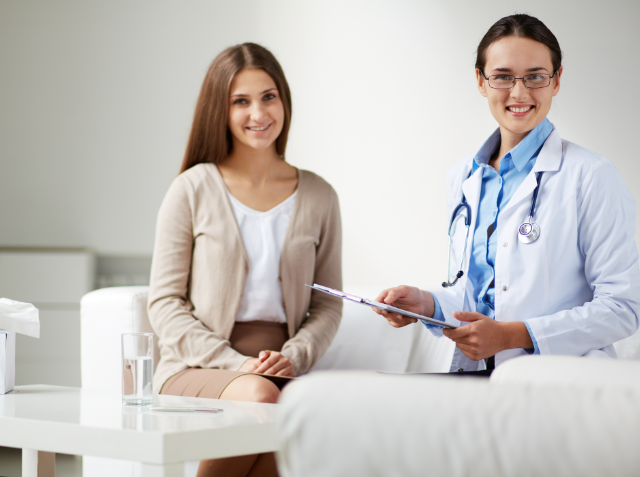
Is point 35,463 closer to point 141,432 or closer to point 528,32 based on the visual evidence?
point 141,432

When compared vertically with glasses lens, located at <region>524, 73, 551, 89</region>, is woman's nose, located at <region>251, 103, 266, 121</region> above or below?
below

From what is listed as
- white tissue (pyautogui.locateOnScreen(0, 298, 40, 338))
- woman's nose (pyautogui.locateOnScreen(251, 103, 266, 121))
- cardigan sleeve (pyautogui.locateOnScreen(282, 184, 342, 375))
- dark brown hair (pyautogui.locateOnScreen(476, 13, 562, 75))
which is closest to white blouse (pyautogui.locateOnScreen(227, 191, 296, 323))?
cardigan sleeve (pyautogui.locateOnScreen(282, 184, 342, 375))

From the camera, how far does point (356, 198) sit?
10.8ft

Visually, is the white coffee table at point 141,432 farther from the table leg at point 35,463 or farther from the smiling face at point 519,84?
the smiling face at point 519,84

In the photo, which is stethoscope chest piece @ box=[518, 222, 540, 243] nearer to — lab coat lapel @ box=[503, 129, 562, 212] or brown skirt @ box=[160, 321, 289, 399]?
lab coat lapel @ box=[503, 129, 562, 212]

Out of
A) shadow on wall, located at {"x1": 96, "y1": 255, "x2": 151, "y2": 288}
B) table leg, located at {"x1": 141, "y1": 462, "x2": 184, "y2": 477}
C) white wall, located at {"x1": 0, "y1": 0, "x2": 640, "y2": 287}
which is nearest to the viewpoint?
table leg, located at {"x1": 141, "y1": 462, "x2": 184, "y2": 477}

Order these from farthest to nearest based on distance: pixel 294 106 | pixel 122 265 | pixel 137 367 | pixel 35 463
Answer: pixel 122 265 → pixel 294 106 → pixel 35 463 → pixel 137 367

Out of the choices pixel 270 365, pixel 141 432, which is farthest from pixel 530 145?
pixel 141 432

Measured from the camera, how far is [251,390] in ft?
5.36

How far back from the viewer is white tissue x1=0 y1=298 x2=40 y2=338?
65.1 inches

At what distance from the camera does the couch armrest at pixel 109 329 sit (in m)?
2.07

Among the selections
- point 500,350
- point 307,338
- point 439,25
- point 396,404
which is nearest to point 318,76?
point 439,25

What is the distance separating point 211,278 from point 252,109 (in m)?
0.49

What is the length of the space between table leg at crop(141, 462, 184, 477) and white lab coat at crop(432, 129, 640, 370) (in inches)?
31.2
